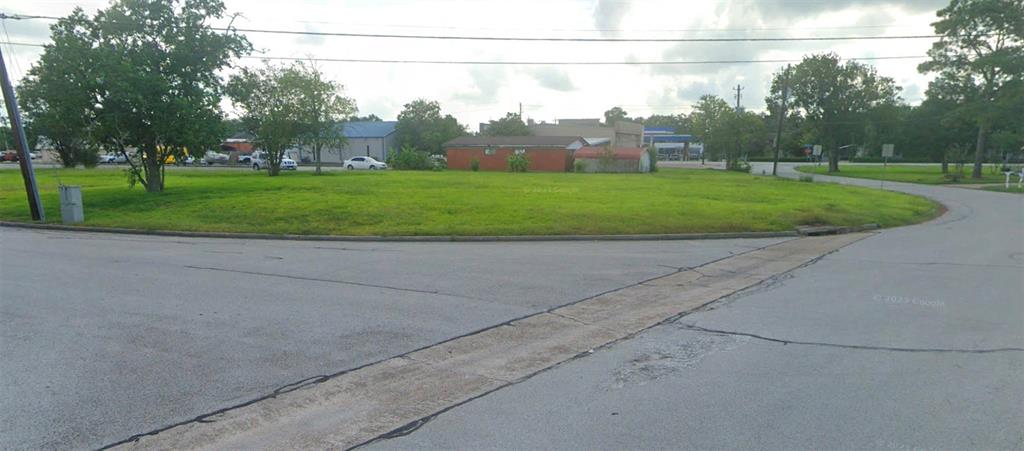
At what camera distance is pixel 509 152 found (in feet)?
180

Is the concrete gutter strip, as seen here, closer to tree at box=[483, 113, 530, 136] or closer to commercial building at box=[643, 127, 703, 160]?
tree at box=[483, 113, 530, 136]

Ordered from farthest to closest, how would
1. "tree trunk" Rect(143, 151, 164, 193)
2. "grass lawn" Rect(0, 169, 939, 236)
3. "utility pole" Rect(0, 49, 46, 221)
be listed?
"tree trunk" Rect(143, 151, 164, 193) → "utility pole" Rect(0, 49, 46, 221) → "grass lawn" Rect(0, 169, 939, 236)

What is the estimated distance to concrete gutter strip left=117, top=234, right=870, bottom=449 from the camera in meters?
3.72

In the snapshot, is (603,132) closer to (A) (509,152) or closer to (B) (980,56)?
(A) (509,152)

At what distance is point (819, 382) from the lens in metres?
4.60

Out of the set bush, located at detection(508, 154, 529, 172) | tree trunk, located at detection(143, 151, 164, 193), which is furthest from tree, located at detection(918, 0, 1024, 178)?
tree trunk, located at detection(143, 151, 164, 193)

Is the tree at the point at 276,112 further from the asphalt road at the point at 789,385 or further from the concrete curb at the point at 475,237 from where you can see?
the asphalt road at the point at 789,385

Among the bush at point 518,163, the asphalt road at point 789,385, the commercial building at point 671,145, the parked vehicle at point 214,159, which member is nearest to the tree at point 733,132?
the bush at point 518,163

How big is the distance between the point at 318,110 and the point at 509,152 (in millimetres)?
19734

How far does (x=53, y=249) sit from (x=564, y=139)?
48981mm

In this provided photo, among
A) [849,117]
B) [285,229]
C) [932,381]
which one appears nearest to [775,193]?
[285,229]

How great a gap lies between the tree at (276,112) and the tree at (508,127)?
3761 centimetres

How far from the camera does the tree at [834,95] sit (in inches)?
2447

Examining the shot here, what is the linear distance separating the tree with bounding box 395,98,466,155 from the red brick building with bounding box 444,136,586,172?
13262 millimetres
